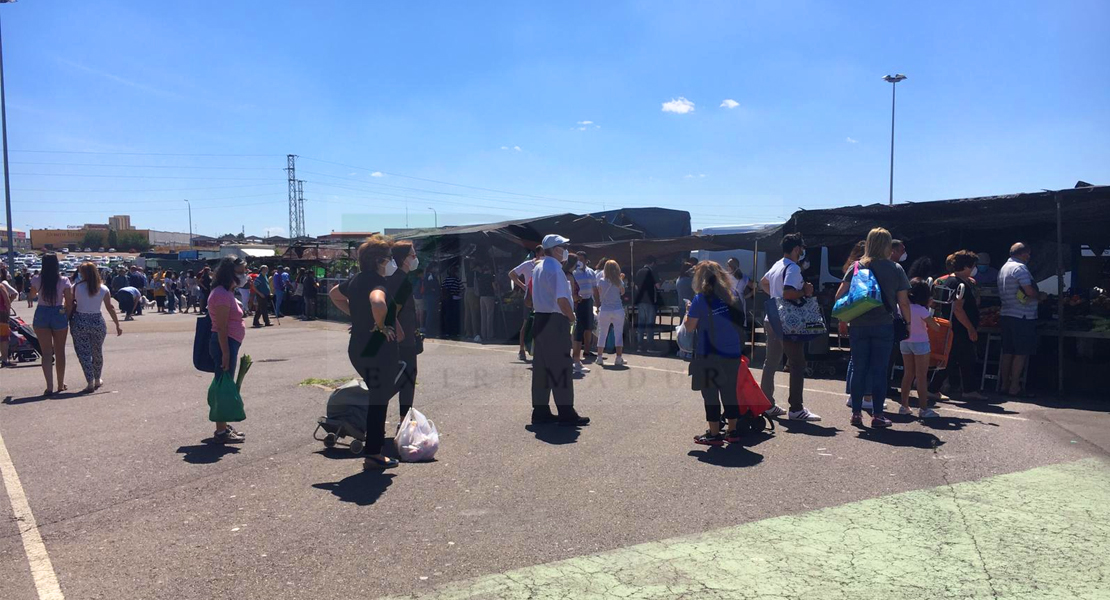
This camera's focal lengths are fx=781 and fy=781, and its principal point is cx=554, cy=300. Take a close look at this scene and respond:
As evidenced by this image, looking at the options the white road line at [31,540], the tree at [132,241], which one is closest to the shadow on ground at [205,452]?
the white road line at [31,540]

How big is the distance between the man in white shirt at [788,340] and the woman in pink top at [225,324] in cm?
501

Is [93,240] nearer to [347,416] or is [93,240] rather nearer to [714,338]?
[347,416]

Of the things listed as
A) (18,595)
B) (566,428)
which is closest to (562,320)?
(566,428)

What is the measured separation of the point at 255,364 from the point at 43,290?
11.8 feet

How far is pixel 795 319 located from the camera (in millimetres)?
7492

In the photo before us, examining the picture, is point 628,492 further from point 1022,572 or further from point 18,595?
point 18,595

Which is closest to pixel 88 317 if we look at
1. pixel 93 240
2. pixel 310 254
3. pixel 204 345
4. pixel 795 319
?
pixel 204 345

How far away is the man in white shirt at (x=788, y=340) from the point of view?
24.6 feet

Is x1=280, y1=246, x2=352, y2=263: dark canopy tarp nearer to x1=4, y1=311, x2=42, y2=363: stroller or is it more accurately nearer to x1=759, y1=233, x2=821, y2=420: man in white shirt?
x1=4, y1=311, x2=42, y2=363: stroller

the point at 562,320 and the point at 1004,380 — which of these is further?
the point at 1004,380

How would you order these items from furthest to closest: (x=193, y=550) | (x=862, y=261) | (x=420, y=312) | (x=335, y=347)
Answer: (x=420, y=312) → (x=335, y=347) → (x=862, y=261) → (x=193, y=550)

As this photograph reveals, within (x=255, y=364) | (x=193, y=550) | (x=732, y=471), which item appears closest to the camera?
(x=193, y=550)

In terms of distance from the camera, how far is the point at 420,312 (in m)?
18.3

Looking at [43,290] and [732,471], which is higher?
[43,290]
